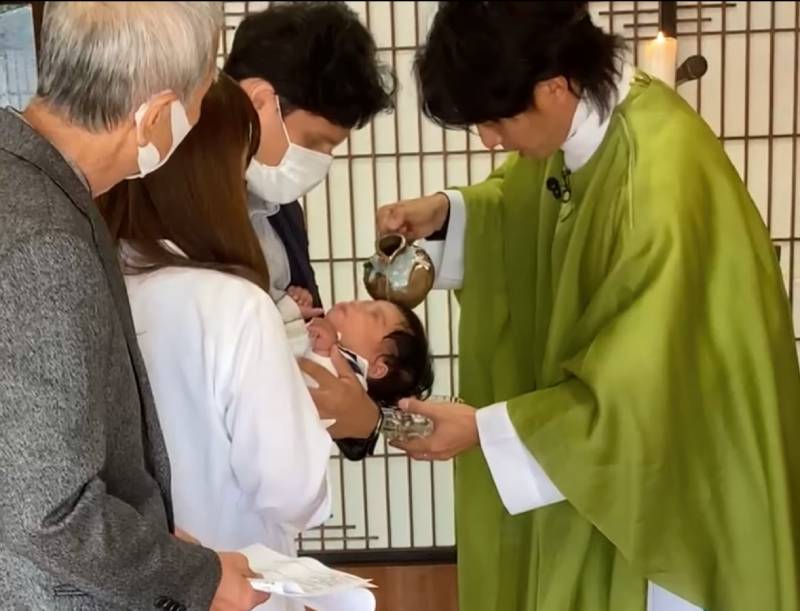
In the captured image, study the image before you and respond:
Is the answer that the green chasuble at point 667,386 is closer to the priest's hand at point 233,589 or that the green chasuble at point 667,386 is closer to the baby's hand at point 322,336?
the baby's hand at point 322,336

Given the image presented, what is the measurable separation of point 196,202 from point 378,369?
1.68 ft

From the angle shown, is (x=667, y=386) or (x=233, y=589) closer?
(x=233, y=589)

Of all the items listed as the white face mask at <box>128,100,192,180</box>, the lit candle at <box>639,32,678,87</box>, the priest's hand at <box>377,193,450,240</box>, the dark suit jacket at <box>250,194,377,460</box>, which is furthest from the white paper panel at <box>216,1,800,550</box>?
the white face mask at <box>128,100,192,180</box>

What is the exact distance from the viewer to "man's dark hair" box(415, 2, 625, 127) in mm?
1256

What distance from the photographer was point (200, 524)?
128 centimetres

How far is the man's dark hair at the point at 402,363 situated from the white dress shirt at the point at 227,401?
380 millimetres

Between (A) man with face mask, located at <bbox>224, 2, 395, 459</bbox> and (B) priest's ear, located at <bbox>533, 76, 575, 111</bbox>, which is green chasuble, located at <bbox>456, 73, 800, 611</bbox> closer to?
(B) priest's ear, located at <bbox>533, 76, 575, 111</bbox>

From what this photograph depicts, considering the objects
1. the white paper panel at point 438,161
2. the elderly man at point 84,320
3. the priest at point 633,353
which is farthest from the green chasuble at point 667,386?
the white paper panel at point 438,161

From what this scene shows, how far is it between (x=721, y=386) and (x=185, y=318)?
67 cm

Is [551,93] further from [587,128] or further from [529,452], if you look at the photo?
[529,452]

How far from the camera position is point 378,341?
1.61 m

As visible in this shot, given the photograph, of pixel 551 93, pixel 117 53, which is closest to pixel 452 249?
pixel 551 93

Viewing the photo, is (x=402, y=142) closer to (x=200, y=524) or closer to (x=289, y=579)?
(x=200, y=524)

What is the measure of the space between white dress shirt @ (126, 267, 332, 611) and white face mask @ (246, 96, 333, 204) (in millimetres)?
356
